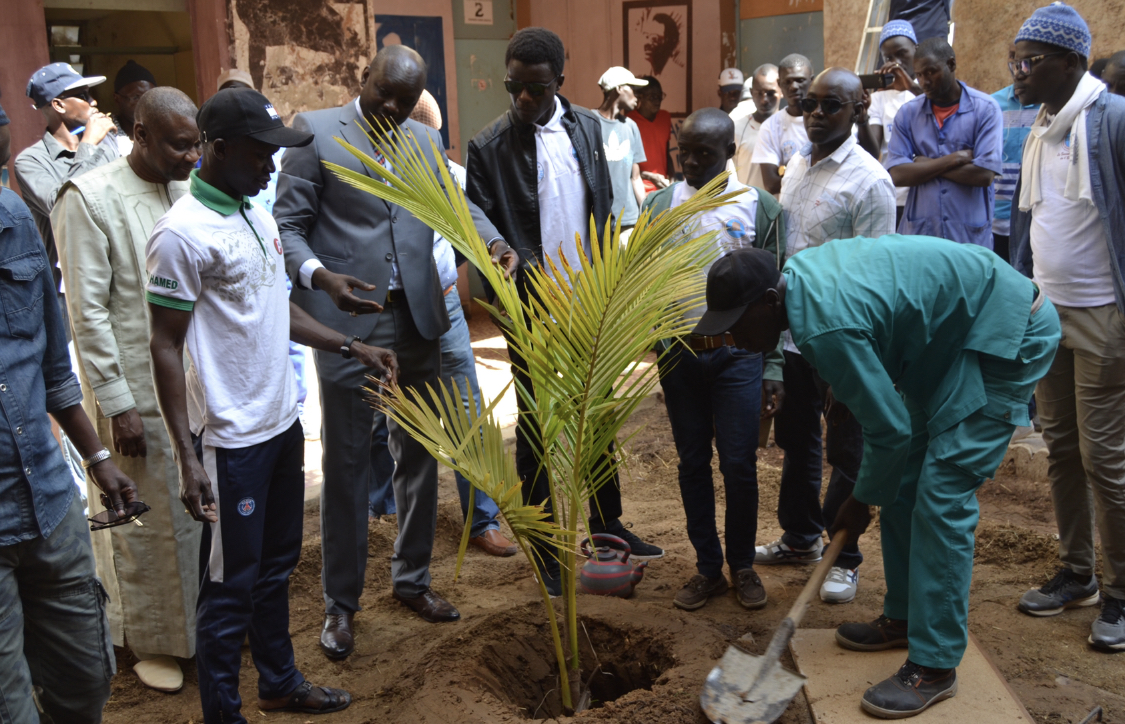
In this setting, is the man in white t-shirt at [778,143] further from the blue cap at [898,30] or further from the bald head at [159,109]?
the bald head at [159,109]

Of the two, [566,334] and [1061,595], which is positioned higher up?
[566,334]

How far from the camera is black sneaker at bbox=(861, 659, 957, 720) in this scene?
9.48 feet

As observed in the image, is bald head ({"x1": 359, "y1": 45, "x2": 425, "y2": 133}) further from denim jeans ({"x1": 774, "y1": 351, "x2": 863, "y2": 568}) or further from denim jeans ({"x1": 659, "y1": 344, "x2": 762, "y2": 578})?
denim jeans ({"x1": 774, "y1": 351, "x2": 863, "y2": 568})

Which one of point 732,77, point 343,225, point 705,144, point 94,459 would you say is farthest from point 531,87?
point 732,77

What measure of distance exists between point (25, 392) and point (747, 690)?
7.29 ft

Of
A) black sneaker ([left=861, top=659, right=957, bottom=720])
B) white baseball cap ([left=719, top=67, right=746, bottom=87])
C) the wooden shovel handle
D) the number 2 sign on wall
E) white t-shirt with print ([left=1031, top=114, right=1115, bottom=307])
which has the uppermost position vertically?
the number 2 sign on wall

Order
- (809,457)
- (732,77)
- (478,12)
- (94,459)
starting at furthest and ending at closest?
1. (478,12)
2. (732,77)
3. (809,457)
4. (94,459)

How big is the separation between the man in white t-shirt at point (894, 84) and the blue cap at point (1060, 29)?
7.32ft

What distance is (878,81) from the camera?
5941 millimetres

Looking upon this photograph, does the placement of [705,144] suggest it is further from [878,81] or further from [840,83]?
[878,81]

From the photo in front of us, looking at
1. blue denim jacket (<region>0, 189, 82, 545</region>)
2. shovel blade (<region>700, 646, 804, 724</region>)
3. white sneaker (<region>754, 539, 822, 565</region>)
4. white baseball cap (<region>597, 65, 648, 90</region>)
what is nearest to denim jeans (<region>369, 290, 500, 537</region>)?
white sneaker (<region>754, 539, 822, 565</region>)

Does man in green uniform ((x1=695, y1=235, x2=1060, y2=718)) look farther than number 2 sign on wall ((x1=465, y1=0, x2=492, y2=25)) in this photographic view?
No

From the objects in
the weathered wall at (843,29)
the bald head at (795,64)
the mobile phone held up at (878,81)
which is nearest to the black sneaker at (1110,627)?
the mobile phone held up at (878,81)

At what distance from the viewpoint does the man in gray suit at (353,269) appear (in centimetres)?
350
